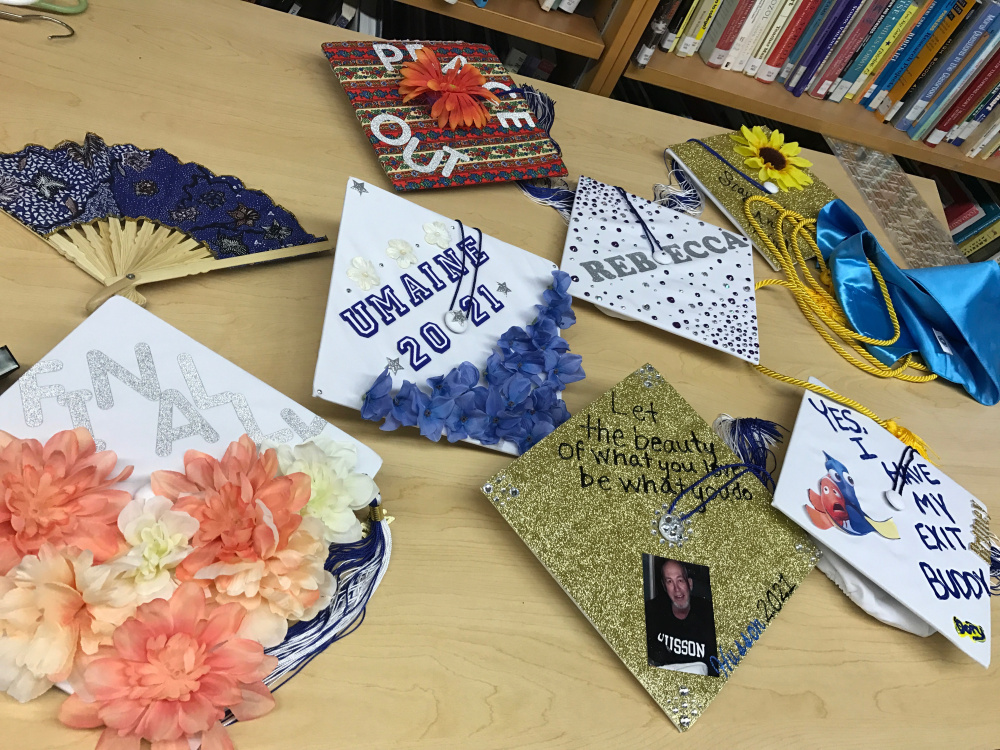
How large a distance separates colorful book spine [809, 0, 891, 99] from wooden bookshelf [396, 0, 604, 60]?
0.55 meters

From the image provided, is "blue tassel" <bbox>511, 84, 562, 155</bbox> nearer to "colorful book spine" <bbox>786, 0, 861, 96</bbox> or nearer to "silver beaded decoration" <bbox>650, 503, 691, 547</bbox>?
"silver beaded decoration" <bbox>650, 503, 691, 547</bbox>

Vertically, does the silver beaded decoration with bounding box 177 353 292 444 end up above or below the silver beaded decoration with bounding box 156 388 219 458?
above

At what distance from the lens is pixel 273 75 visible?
954mm

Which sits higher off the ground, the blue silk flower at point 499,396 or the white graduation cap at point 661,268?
the white graduation cap at point 661,268

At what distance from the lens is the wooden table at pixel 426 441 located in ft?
1.83

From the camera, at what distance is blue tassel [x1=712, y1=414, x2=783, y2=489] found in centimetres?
78

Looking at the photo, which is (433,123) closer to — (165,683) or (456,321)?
(456,321)

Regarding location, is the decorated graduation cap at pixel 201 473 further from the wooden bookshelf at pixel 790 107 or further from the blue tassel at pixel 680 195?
the wooden bookshelf at pixel 790 107

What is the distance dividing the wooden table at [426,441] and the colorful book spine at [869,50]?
788 mm

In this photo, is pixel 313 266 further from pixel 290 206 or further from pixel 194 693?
pixel 194 693

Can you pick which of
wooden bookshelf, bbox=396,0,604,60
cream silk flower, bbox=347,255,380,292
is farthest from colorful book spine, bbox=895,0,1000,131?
cream silk flower, bbox=347,255,380,292

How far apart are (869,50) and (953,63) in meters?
0.19

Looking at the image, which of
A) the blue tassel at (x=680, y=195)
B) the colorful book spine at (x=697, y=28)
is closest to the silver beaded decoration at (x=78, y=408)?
the blue tassel at (x=680, y=195)

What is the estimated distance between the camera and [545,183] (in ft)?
3.26
